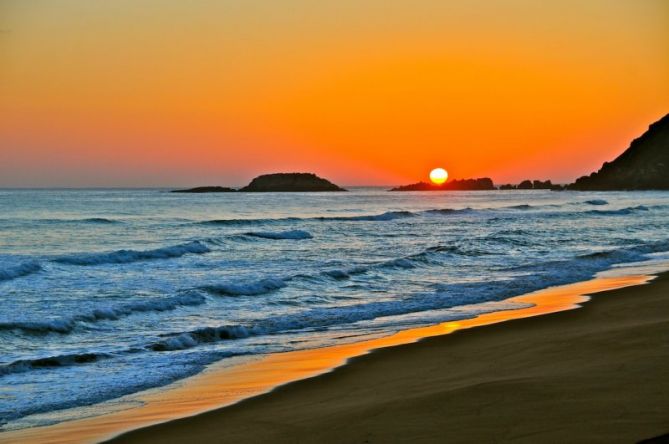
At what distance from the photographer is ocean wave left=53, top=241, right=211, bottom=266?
26281 mm

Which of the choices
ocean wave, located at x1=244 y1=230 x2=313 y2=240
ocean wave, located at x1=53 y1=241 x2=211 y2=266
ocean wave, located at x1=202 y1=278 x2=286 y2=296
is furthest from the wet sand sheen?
ocean wave, located at x1=244 y1=230 x2=313 y2=240

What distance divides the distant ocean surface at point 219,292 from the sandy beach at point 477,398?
2005mm

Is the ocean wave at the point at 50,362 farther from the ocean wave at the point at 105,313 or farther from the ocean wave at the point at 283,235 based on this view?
the ocean wave at the point at 283,235

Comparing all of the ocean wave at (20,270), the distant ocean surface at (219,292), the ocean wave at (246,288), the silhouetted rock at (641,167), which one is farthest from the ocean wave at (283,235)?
the silhouetted rock at (641,167)

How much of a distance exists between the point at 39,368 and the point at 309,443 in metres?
5.59

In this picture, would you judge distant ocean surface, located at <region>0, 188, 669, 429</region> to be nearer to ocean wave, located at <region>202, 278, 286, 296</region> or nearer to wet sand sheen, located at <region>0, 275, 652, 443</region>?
ocean wave, located at <region>202, 278, 286, 296</region>

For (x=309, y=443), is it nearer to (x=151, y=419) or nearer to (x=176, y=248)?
(x=151, y=419)

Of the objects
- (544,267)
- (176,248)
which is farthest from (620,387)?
(176,248)

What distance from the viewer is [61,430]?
748cm

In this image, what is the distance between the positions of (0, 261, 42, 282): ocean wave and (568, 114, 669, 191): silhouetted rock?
551 feet

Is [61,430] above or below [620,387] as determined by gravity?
below

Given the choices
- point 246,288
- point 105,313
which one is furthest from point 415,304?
point 105,313

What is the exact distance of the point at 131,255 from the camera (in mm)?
28094

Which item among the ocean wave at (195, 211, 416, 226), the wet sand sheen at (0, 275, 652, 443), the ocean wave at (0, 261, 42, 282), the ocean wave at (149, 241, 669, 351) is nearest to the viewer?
the wet sand sheen at (0, 275, 652, 443)
